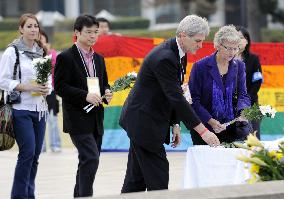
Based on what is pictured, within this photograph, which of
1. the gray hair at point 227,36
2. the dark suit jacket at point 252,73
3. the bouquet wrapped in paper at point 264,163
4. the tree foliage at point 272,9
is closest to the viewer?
the bouquet wrapped in paper at point 264,163

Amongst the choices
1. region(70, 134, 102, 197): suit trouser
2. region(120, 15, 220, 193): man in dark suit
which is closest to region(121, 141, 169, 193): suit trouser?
region(120, 15, 220, 193): man in dark suit

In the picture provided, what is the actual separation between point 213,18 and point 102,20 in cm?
5116

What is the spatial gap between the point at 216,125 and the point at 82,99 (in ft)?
3.93

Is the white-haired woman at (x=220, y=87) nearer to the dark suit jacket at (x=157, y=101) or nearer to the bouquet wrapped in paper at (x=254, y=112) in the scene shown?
the bouquet wrapped in paper at (x=254, y=112)

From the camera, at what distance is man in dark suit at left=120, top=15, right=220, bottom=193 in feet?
23.2

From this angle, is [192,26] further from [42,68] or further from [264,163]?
[42,68]

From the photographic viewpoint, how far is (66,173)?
11.6 meters

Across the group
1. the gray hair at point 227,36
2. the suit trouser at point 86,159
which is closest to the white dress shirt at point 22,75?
the suit trouser at point 86,159

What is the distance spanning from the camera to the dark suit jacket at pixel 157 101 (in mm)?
7070

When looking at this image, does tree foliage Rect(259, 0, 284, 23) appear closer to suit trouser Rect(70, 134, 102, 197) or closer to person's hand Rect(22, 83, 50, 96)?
person's hand Rect(22, 83, 50, 96)

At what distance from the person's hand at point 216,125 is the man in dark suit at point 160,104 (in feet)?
1.86

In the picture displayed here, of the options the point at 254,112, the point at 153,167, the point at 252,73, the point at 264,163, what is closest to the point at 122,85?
the point at 254,112

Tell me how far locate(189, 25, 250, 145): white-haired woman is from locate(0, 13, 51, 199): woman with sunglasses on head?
56.5 inches

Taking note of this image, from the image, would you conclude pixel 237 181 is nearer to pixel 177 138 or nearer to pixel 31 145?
pixel 177 138
